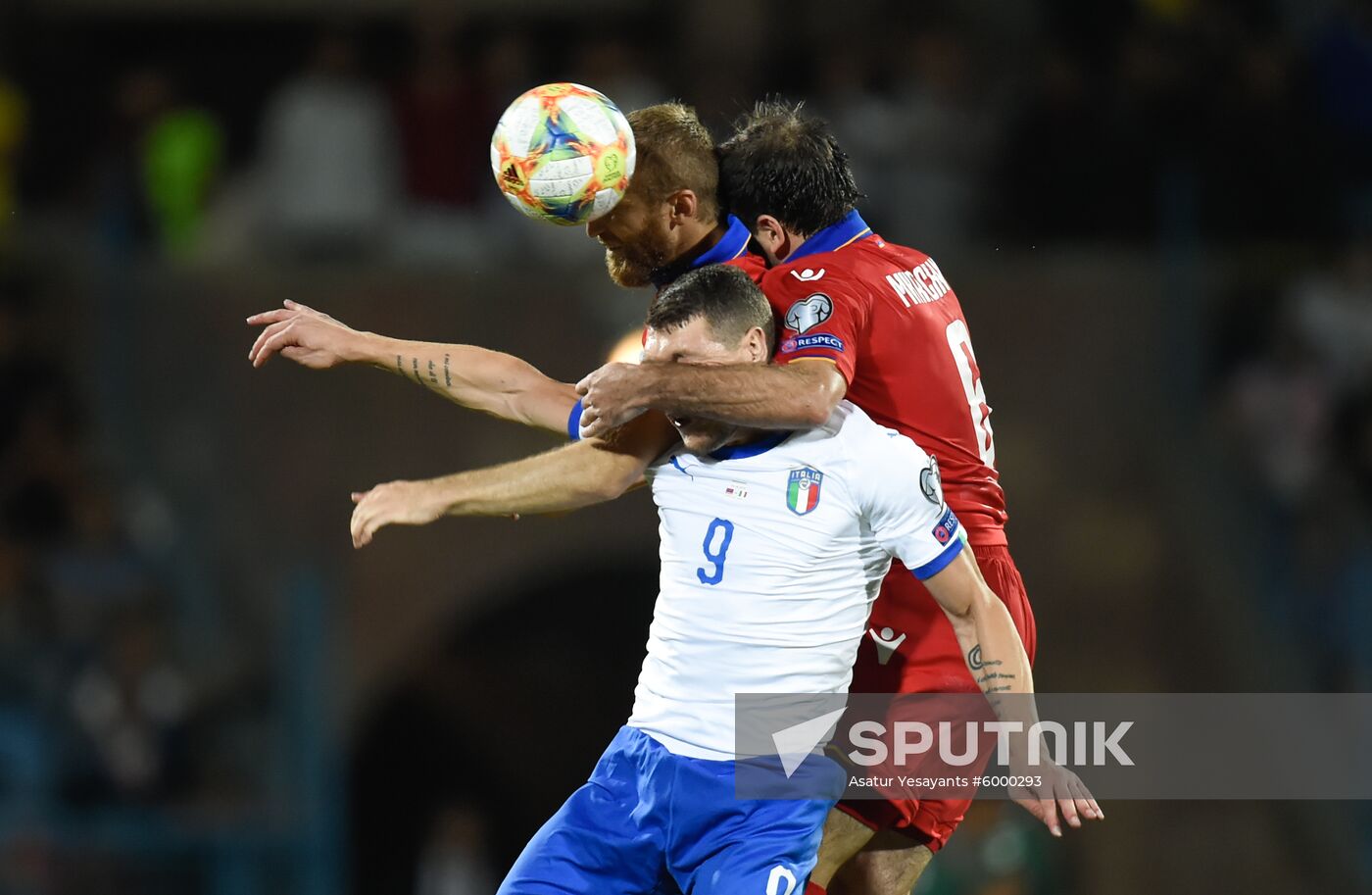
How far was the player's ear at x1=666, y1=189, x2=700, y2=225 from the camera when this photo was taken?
536 centimetres

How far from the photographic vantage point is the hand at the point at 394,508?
4781 millimetres

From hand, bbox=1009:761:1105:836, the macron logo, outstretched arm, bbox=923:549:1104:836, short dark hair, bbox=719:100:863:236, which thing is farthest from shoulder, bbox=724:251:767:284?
hand, bbox=1009:761:1105:836

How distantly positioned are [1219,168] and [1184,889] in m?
4.48

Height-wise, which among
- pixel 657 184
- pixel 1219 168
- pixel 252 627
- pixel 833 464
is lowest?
pixel 252 627

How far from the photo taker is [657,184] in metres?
5.34

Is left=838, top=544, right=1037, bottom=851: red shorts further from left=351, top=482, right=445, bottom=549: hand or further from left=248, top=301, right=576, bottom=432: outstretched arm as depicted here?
left=351, top=482, right=445, bottom=549: hand

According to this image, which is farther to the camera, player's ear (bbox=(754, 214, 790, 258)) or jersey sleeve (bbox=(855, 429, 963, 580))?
player's ear (bbox=(754, 214, 790, 258))

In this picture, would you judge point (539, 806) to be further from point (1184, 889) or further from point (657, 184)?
point (657, 184)

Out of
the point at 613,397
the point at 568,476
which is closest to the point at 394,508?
the point at 568,476

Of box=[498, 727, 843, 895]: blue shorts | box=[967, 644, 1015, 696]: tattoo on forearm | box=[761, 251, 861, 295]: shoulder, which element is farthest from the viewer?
box=[761, 251, 861, 295]: shoulder

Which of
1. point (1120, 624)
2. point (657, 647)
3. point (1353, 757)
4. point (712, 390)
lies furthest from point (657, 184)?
point (1120, 624)

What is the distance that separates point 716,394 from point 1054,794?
1333 mm

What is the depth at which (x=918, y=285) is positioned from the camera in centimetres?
550

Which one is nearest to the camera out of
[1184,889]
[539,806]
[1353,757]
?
[1353,757]
